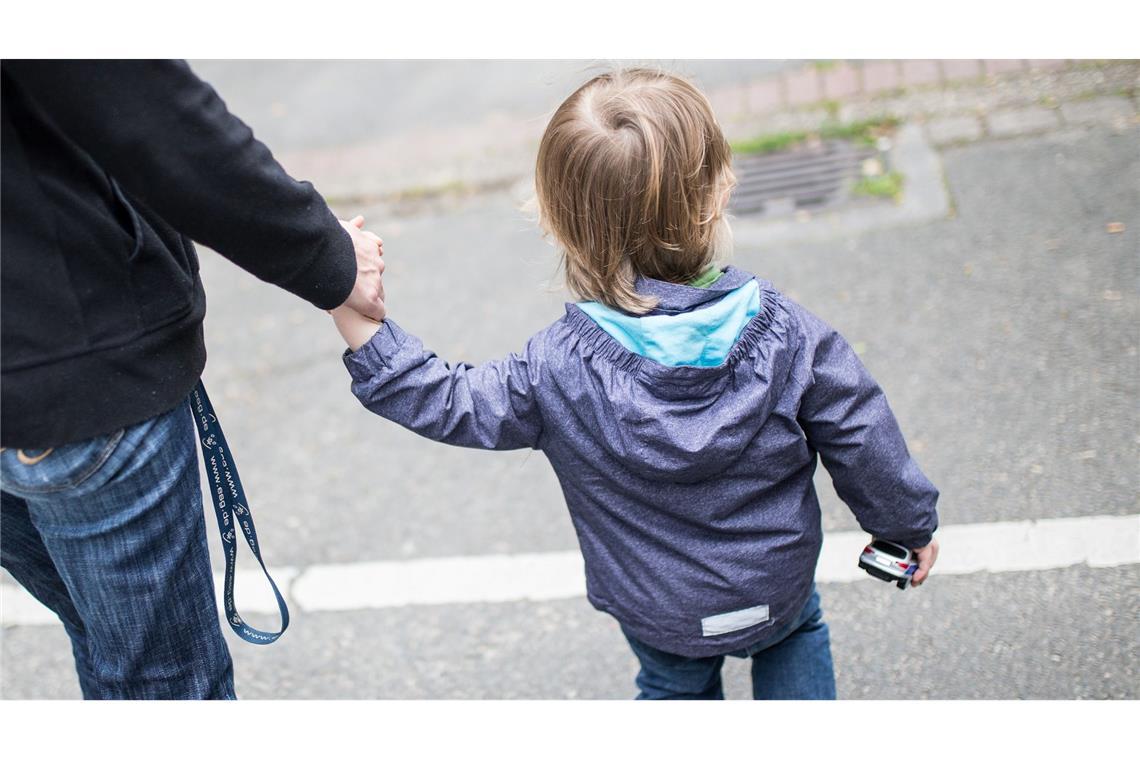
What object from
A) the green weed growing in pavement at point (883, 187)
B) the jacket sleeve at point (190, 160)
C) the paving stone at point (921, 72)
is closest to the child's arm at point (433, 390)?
the jacket sleeve at point (190, 160)

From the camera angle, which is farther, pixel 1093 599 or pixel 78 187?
pixel 1093 599

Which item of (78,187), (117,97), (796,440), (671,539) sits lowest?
(671,539)

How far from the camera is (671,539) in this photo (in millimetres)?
1780

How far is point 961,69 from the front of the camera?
4.74 m

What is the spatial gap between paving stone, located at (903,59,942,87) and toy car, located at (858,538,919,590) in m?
3.27

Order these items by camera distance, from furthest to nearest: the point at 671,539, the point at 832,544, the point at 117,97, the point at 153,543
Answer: the point at 832,544 < the point at 671,539 < the point at 153,543 < the point at 117,97

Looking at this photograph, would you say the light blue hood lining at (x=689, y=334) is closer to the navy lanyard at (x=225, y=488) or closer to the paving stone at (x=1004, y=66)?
the navy lanyard at (x=225, y=488)

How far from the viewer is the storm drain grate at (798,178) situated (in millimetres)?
4242

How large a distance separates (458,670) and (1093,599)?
4.88ft

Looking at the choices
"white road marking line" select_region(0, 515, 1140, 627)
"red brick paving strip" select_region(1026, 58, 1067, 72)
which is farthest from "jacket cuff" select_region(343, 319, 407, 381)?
"red brick paving strip" select_region(1026, 58, 1067, 72)

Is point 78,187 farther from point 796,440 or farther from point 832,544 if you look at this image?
point 832,544

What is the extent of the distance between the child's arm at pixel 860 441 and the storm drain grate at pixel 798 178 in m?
2.50

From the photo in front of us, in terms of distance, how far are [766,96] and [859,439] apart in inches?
135

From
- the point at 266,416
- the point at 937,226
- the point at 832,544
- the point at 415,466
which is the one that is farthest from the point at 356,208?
the point at 832,544
